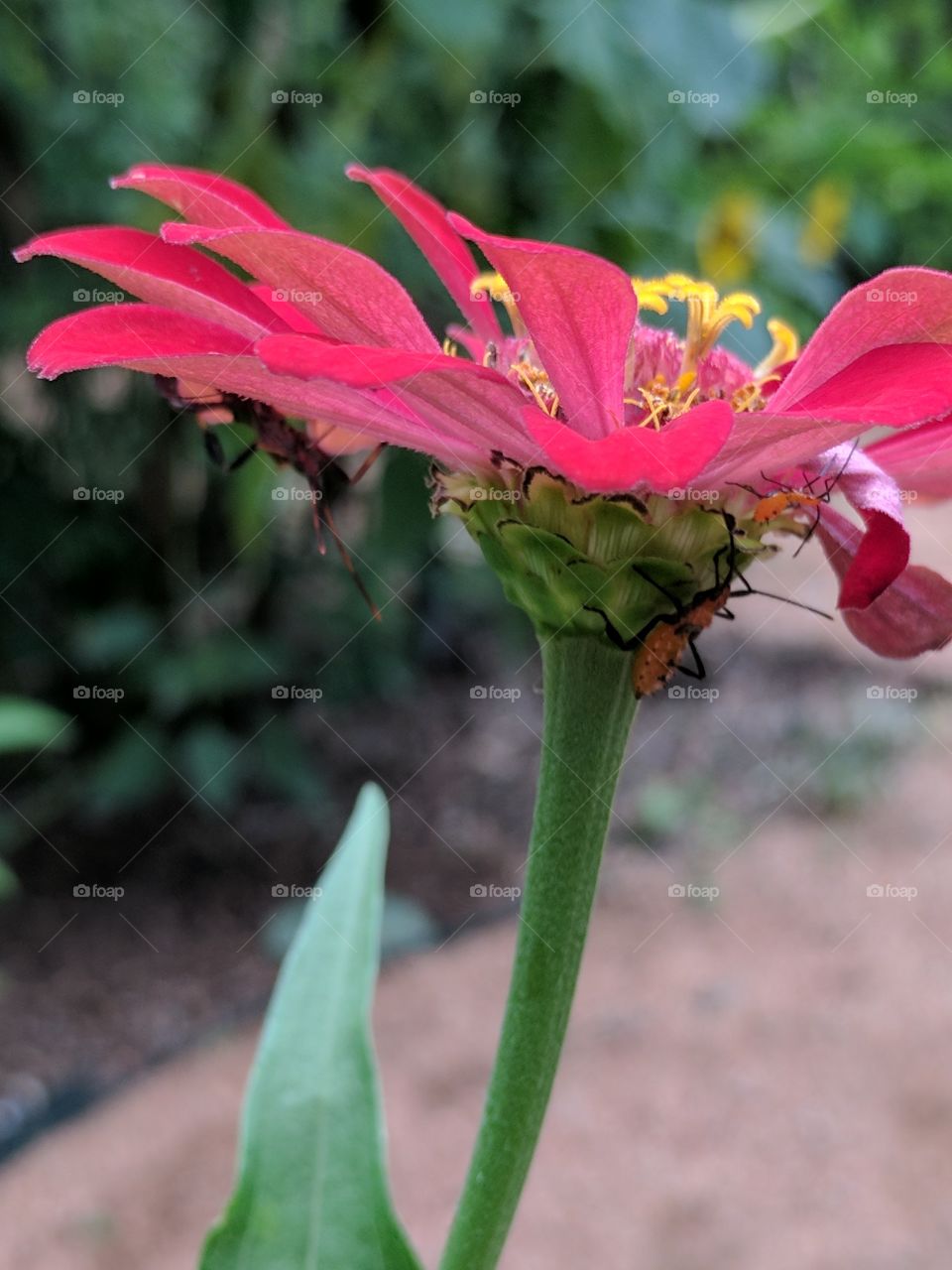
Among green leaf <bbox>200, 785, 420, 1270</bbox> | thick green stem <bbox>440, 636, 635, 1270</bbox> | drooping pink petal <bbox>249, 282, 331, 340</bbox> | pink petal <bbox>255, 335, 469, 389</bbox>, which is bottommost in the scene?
green leaf <bbox>200, 785, 420, 1270</bbox>

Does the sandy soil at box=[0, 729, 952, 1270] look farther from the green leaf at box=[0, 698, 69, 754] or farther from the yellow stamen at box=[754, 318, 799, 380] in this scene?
the yellow stamen at box=[754, 318, 799, 380]

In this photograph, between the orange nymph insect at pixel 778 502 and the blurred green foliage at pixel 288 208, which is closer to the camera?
the orange nymph insect at pixel 778 502

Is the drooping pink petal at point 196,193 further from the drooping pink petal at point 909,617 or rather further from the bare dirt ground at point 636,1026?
the bare dirt ground at point 636,1026

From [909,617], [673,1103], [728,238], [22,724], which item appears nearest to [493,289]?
[909,617]

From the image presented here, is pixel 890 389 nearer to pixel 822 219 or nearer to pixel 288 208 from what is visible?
pixel 288 208

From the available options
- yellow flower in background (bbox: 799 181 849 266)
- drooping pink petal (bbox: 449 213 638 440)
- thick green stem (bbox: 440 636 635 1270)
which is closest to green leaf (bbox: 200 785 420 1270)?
thick green stem (bbox: 440 636 635 1270)

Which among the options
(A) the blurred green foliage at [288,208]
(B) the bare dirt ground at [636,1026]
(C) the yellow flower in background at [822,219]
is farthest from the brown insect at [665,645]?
Result: (C) the yellow flower in background at [822,219]
